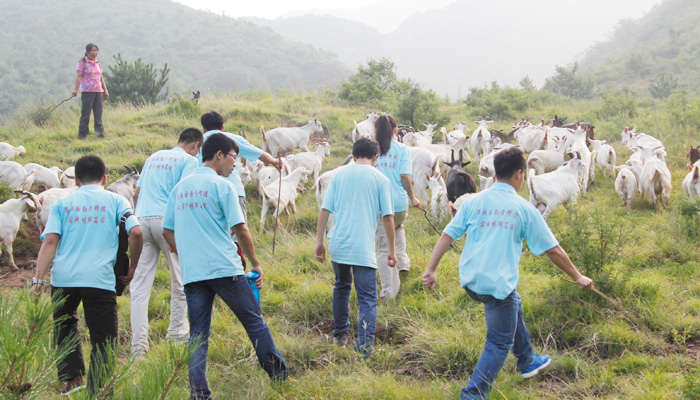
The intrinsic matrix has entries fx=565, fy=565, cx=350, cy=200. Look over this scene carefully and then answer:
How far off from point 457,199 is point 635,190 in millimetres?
3429

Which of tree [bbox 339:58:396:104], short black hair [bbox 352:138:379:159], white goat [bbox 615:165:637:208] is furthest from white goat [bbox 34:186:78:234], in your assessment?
tree [bbox 339:58:396:104]

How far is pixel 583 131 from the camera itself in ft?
36.8

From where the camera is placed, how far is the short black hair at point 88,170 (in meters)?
4.18

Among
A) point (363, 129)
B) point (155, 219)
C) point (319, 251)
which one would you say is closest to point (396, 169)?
point (319, 251)

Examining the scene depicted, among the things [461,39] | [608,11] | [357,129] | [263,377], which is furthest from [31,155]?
[608,11]

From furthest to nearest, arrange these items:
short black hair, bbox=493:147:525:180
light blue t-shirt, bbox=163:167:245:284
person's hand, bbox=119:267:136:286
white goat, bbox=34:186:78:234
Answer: white goat, bbox=34:186:78:234
person's hand, bbox=119:267:136:286
light blue t-shirt, bbox=163:167:245:284
short black hair, bbox=493:147:525:180

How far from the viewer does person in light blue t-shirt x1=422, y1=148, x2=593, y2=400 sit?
3.72 meters

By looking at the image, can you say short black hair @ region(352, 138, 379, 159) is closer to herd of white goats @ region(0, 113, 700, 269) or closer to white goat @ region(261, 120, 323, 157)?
herd of white goats @ region(0, 113, 700, 269)

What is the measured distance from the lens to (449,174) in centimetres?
937

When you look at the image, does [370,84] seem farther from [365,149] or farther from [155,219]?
[155,219]

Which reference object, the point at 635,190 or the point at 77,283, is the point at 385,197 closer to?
the point at 77,283

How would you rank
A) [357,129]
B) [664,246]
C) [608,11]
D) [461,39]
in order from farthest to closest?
1. [608,11]
2. [461,39]
3. [357,129]
4. [664,246]

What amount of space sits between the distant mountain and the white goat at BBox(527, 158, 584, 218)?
120ft

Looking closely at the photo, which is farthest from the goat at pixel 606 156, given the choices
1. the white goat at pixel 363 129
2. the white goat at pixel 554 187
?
the white goat at pixel 363 129
